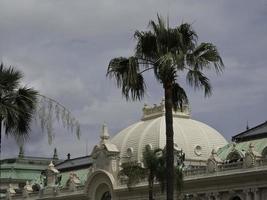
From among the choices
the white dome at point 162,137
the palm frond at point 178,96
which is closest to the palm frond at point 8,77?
the palm frond at point 178,96

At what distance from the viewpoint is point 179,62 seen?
35469mm

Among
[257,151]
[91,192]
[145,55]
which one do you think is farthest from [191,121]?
[145,55]

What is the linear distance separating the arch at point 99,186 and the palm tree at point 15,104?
57724mm

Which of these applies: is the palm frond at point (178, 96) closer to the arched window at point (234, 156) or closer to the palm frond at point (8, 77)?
the palm frond at point (8, 77)

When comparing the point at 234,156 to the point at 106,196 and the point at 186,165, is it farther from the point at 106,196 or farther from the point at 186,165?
the point at 106,196

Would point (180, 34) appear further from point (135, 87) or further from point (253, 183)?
point (253, 183)

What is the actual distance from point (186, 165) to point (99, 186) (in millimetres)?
12098

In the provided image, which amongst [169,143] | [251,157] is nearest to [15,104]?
[169,143]

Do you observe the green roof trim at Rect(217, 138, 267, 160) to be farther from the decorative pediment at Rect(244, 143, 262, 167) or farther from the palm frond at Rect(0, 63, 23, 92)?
the palm frond at Rect(0, 63, 23, 92)

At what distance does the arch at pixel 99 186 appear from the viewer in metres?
87.1

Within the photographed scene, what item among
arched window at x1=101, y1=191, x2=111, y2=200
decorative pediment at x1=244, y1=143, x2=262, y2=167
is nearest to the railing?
decorative pediment at x1=244, y1=143, x2=262, y2=167

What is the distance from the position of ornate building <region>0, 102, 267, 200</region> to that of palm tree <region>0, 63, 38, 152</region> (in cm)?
4072

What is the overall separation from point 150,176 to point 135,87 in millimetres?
24285

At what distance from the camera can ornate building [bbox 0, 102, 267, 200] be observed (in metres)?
69.1
